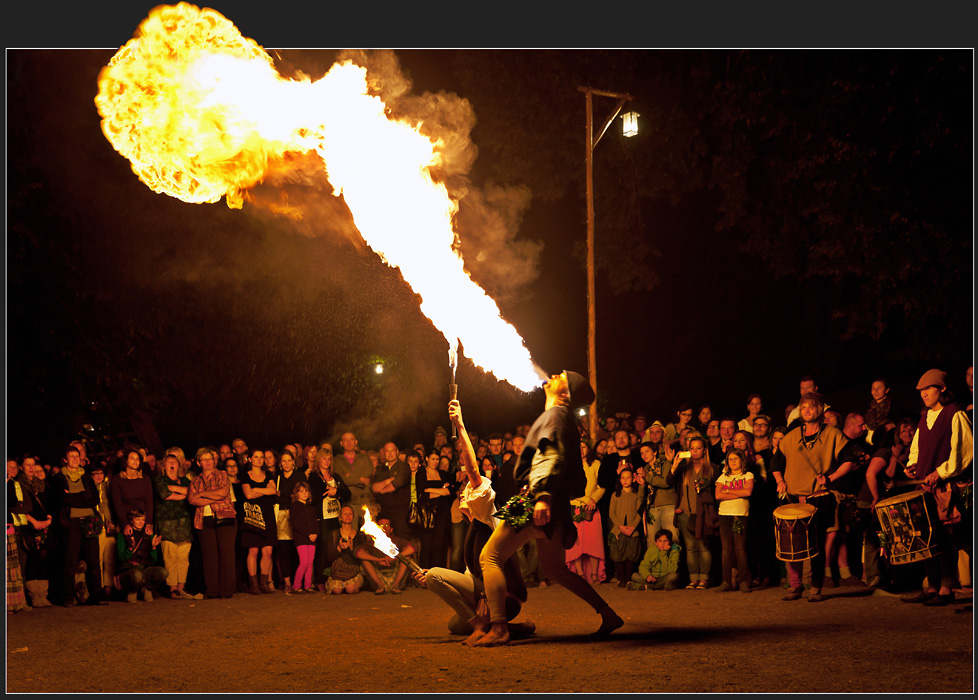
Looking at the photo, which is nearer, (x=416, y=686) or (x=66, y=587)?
(x=416, y=686)

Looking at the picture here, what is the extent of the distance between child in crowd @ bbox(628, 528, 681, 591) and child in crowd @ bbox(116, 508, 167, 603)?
5.25 meters

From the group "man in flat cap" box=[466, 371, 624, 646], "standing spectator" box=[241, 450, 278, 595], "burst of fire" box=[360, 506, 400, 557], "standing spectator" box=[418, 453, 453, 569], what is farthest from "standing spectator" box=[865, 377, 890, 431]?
"standing spectator" box=[241, 450, 278, 595]

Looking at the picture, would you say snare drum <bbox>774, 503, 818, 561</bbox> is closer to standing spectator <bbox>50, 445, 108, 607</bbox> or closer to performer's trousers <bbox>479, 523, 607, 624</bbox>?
performer's trousers <bbox>479, 523, 607, 624</bbox>

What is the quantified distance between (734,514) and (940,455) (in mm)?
2529

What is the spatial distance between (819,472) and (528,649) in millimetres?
4104

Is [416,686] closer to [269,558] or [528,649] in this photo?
[528,649]

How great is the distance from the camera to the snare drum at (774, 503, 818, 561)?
9.45m

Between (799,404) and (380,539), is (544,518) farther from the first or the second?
(799,404)

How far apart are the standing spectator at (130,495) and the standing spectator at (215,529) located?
46 cm

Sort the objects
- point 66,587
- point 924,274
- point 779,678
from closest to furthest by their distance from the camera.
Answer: point 779,678, point 66,587, point 924,274

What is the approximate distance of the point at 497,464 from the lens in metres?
13.7

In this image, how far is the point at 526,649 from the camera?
697 cm

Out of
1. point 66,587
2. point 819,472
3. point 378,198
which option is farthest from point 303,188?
point 819,472

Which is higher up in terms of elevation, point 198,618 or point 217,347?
point 217,347
